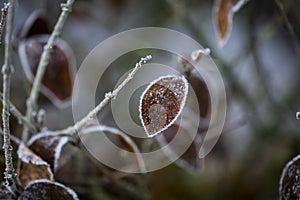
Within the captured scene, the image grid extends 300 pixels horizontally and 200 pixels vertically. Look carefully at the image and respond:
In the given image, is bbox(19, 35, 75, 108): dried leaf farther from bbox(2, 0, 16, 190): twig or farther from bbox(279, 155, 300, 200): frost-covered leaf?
bbox(279, 155, 300, 200): frost-covered leaf

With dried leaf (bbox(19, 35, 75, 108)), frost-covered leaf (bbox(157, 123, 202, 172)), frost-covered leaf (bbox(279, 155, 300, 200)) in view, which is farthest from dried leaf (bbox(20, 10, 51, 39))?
frost-covered leaf (bbox(279, 155, 300, 200))

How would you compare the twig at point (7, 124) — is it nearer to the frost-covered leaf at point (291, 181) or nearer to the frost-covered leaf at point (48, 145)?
the frost-covered leaf at point (48, 145)

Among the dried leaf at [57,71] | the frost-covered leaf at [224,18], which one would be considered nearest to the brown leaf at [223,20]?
the frost-covered leaf at [224,18]

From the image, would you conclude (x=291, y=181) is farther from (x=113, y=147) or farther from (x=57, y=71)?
(x=57, y=71)

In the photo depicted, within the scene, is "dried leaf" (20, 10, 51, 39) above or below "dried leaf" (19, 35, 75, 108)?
above

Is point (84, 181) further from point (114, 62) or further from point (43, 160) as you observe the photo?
point (114, 62)

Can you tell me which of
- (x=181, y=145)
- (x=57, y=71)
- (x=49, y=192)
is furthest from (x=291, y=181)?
(x=57, y=71)

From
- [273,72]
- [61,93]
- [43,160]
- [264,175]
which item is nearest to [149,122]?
[43,160]
